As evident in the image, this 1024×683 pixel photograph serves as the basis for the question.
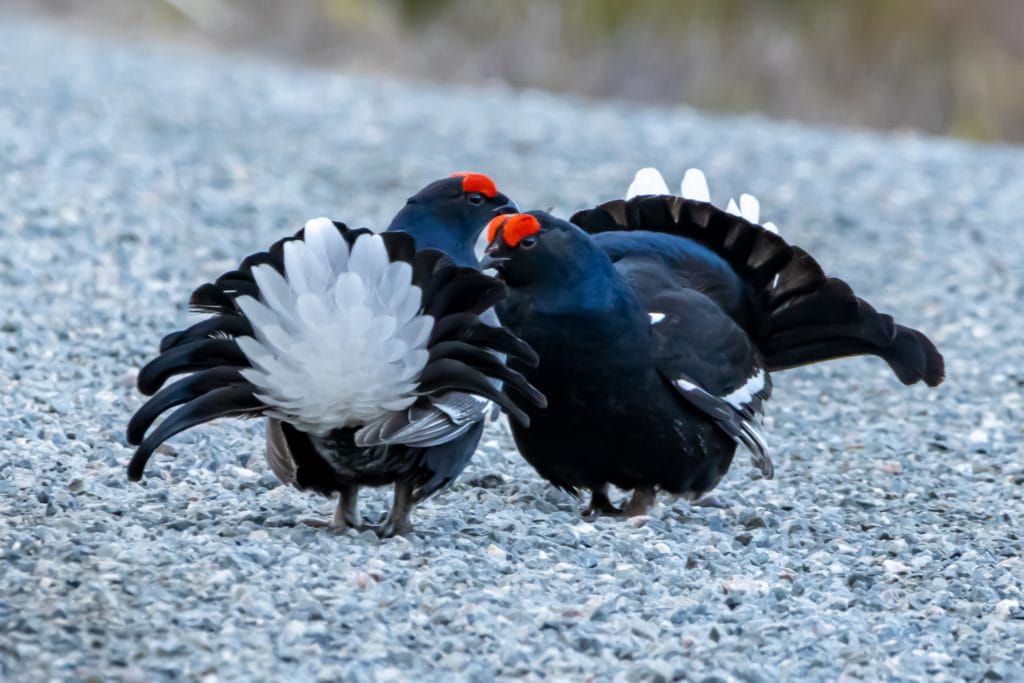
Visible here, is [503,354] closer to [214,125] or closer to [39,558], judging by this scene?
[39,558]

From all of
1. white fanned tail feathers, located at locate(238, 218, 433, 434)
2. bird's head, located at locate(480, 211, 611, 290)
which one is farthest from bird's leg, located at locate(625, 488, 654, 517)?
white fanned tail feathers, located at locate(238, 218, 433, 434)

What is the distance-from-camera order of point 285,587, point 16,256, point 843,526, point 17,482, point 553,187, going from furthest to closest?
point 553,187
point 16,256
point 843,526
point 17,482
point 285,587

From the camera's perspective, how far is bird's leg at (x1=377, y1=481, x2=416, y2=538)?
16.8 feet

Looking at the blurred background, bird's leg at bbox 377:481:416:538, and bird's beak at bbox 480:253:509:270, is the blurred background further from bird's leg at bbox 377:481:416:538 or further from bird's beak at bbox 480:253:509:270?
bird's leg at bbox 377:481:416:538

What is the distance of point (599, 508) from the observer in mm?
5855

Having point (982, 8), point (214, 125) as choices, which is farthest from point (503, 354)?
point (982, 8)

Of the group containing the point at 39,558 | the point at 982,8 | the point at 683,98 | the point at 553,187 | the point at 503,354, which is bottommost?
the point at 39,558

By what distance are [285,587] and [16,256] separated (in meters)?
5.07

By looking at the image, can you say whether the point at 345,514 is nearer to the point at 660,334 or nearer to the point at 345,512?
the point at 345,512

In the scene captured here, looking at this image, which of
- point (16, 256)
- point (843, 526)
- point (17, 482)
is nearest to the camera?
point (17, 482)

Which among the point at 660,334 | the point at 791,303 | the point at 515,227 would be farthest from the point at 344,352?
the point at 791,303

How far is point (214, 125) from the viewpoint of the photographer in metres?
14.3

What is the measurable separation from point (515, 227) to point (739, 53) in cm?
1507

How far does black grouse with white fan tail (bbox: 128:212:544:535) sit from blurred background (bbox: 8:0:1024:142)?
15.0m
